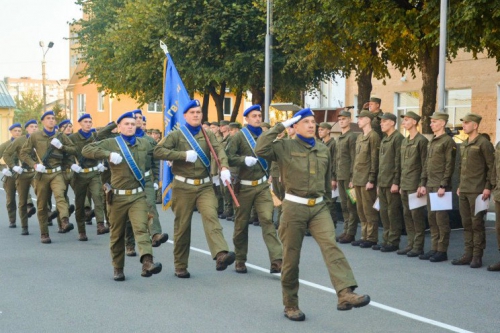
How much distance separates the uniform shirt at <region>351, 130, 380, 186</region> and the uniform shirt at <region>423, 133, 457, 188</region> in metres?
1.25

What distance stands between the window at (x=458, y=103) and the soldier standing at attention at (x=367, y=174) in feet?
57.7

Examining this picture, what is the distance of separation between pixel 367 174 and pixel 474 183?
7.32 feet

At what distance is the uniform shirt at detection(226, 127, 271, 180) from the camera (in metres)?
10.4

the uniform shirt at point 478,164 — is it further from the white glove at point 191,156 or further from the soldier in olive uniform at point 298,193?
the white glove at point 191,156

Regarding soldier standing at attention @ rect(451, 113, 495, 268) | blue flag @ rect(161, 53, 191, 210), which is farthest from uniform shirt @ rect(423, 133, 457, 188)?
blue flag @ rect(161, 53, 191, 210)

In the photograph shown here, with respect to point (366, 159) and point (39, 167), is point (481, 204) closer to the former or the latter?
point (366, 159)

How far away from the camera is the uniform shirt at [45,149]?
46.1ft

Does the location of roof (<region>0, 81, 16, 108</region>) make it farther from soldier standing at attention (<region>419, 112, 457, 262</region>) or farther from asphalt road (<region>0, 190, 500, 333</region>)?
soldier standing at attention (<region>419, 112, 457, 262</region>)

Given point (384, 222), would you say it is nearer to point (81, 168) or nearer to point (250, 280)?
point (250, 280)

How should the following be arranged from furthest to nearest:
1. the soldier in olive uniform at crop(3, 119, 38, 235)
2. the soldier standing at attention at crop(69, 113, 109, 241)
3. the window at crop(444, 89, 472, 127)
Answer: the window at crop(444, 89, 472, 127) → the soldier in olive uniform at crop(3, 119, 38, 235) → the soldier standing at attention at crop(69, 113, 109, 241)

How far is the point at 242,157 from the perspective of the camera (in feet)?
34.0

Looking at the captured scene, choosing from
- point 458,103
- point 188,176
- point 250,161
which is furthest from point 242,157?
point 458,103

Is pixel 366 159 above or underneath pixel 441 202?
above

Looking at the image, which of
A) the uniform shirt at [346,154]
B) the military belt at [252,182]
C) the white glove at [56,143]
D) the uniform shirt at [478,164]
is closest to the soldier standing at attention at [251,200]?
the military belt at [252,182]
